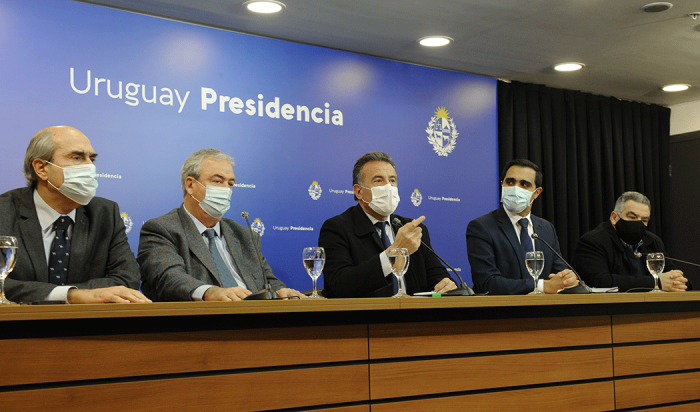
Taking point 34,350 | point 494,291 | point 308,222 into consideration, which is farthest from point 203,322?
point 308,222

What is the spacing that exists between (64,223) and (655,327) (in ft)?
8.82

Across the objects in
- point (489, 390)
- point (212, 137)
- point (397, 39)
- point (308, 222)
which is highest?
point (397, 39)

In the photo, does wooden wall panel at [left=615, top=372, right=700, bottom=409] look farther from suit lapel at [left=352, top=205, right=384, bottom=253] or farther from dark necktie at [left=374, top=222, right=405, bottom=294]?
suit lapel at [left=352, top=205, right=384, bottom=253]

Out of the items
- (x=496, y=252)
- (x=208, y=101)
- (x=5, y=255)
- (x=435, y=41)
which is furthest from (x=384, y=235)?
(x=435, y=41)

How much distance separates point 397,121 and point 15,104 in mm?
2846

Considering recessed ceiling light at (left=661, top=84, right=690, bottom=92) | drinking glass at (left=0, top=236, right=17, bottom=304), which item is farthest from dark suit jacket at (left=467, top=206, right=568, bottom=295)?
recessed ceiling light at (left=661, top=84, right=690, bottom=92)

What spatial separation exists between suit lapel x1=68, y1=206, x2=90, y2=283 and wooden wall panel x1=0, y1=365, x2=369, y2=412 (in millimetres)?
1111

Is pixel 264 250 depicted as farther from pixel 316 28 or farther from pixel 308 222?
pixel 316 28

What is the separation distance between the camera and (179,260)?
3068 millimetres

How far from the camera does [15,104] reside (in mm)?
3898

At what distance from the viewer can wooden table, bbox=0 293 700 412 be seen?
1791 millimetres

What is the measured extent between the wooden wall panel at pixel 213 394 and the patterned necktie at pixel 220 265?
1.17m

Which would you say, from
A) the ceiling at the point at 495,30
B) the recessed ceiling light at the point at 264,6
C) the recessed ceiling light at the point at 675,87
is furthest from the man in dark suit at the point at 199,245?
the recessed ceiling light at the point at 675,87

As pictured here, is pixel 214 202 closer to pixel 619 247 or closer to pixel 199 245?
pixel 199 245
